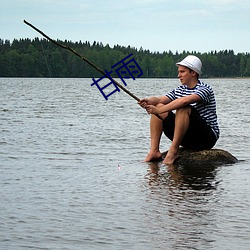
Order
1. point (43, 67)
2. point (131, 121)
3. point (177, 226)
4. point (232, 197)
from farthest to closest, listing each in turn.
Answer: point (43, 67) → point (131, 121) → point (232, 197) → point (177, 226)

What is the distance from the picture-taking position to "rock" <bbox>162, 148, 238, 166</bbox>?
928 centimetres

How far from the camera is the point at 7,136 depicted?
1374 centimetres

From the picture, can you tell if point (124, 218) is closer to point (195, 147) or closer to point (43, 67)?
point (195, 147)

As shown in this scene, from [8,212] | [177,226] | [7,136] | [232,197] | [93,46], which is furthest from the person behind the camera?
[93,46]

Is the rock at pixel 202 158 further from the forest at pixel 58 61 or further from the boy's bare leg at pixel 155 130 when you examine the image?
the forest at pixel 58 61

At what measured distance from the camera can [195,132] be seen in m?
8.98

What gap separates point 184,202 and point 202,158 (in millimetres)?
2844

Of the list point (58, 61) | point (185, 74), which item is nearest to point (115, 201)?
point (185, 74)

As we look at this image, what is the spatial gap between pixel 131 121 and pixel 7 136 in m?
6.47

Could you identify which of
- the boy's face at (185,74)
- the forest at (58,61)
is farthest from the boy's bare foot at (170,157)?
the forest at (58,61)

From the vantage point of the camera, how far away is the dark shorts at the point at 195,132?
8867 millimetres

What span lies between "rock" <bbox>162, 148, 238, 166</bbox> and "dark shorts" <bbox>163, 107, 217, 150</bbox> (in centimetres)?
7

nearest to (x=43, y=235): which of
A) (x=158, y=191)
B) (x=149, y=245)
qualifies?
(x=149, y=245)

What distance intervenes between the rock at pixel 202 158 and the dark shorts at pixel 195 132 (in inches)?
2.9
